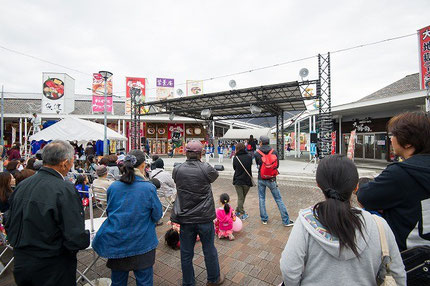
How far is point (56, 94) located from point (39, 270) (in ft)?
81.2

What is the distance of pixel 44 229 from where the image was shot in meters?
1.38

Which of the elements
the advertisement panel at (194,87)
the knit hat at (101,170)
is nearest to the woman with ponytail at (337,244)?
the knit hat at (101,170)

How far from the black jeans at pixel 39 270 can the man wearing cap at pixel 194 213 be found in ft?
3.42

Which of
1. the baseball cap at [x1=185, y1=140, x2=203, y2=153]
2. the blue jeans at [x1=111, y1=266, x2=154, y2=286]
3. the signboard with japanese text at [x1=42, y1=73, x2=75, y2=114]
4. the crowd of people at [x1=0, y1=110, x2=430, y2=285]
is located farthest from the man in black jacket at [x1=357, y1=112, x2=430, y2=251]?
the signboard with japanese text at [x1=42, y1=73, x2=75, y2=114]

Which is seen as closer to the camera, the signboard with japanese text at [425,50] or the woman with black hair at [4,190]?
the woman with black hair at [4,190]

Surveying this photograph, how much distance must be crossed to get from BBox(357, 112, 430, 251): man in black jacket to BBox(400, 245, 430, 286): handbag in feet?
0.25

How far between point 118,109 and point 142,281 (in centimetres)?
2465

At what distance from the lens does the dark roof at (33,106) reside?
19.5 meters

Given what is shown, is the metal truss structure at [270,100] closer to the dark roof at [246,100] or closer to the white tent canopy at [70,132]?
the dark roof at [246,100]

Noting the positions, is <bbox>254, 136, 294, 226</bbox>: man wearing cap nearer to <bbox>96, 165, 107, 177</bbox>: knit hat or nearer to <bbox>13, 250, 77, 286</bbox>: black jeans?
<bbox>96, 165, 107, 177</bbox>: knit hat

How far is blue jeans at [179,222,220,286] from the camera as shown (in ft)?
A: 7.04

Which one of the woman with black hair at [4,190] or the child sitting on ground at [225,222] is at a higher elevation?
the woman with black hair at [4,190]

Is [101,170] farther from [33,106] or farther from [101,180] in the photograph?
[33,106]

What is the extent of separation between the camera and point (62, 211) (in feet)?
4.63
